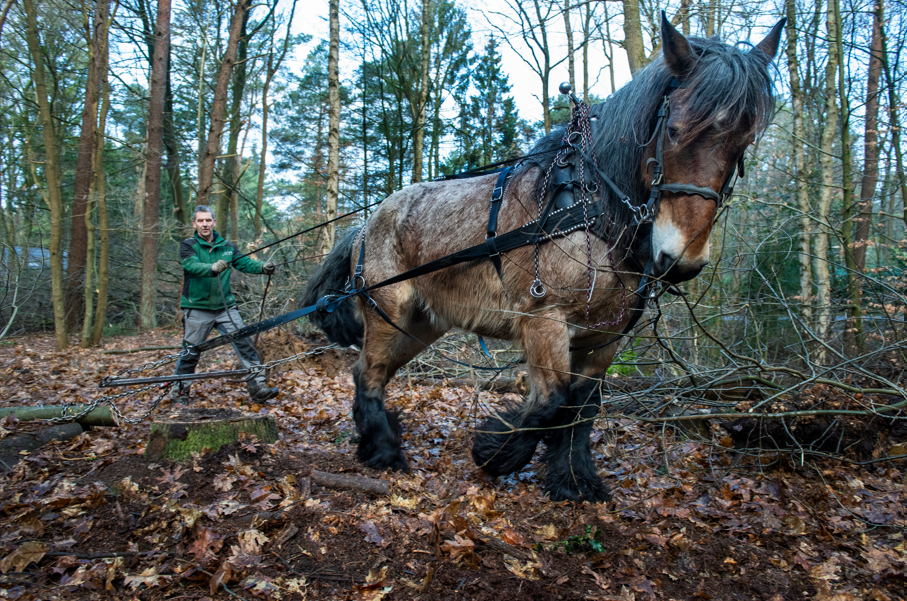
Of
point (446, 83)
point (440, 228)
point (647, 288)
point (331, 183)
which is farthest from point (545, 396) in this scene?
point (446, 83)

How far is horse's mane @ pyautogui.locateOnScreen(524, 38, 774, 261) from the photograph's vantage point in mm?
2621

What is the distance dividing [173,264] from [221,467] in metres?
15.8

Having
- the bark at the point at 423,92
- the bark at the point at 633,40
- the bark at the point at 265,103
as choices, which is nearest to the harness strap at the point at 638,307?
the bark at the point at 633,40

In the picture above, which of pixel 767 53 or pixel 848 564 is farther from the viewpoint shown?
pixel 767 53

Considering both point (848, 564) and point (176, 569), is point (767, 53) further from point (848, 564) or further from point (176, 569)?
point (176, 569)

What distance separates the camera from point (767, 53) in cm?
298

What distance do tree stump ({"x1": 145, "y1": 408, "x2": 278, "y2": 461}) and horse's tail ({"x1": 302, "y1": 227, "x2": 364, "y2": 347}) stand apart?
3.89ft

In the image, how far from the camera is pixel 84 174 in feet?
37.0

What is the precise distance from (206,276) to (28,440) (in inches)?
84.4

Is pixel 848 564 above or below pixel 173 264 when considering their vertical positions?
below

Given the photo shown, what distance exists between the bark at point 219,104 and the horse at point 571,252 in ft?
24.7

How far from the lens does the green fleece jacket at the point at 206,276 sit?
561 cm

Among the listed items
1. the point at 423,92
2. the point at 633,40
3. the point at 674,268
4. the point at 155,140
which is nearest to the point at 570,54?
the point at 423,92

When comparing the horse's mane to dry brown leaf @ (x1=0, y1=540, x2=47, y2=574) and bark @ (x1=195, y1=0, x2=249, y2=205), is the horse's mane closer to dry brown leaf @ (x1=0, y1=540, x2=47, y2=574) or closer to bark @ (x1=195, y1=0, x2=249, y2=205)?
dry brown leaf @ (x1=0, y1=540, x2=47, y2=574)
